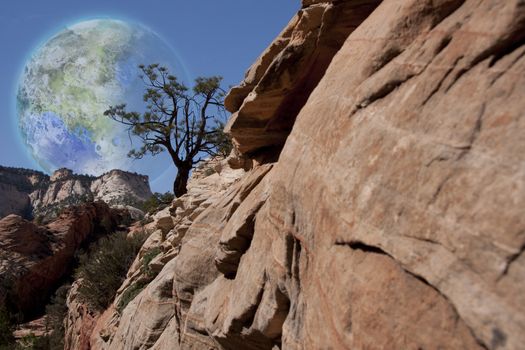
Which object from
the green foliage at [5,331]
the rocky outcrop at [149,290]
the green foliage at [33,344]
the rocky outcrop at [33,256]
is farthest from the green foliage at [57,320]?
the rocky outcrop at [33,256]

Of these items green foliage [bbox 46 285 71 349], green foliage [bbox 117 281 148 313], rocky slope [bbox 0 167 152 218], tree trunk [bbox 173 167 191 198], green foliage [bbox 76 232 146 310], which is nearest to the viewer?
→ green foliage [bbox 117 281 148 313]

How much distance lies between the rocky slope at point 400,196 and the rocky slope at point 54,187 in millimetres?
90840

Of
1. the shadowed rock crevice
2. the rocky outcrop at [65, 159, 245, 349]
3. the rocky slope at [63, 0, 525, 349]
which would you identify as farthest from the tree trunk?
the rocky slope at [63, 0, 525, 349]

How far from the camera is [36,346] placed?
2030 centimetres

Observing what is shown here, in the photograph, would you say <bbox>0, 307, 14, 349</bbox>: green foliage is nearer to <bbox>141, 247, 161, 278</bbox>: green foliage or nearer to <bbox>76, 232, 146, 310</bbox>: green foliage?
<bbox>76, 232, 146, 310</bbox>: green foliage

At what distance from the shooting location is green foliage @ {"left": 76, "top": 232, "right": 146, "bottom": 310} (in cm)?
1831

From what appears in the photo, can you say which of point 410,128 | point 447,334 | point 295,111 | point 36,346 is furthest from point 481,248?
point 36,346

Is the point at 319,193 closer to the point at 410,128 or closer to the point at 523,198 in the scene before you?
the point at 410,128

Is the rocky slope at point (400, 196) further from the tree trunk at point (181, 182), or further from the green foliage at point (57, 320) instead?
the green foliage at point (57, 320)

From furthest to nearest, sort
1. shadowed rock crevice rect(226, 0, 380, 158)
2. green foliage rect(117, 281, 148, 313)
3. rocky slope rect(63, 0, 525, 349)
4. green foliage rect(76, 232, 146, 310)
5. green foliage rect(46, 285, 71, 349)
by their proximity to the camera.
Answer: green foliage rect(46, 285, 71, 349) → green foliage rect(76, 232, 146, 310) → green foliage rect(117, 281, 148, 313) → shadowed rock crevice rect(226, 0, 380, 158) → rocky slope rect(63, 0, 525, 349)

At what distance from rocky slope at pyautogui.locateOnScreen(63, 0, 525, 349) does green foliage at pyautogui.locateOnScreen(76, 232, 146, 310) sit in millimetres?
13082

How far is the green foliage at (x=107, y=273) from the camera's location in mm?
18312

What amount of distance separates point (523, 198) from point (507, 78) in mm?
983

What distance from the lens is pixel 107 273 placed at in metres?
19.4
